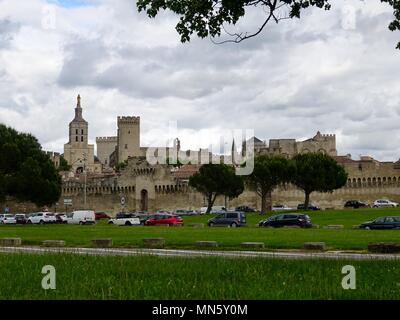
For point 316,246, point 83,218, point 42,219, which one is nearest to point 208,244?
point 316,246

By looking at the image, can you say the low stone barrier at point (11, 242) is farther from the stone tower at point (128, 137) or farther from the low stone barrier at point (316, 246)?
the stone tower at point (128, 137)

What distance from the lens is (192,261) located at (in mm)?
18453

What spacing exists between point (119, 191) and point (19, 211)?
1797 centimetres

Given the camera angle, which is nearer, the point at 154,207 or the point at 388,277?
the point at 388,277

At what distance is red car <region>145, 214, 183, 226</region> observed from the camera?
211 feet

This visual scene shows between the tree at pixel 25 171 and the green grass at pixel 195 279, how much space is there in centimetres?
5895

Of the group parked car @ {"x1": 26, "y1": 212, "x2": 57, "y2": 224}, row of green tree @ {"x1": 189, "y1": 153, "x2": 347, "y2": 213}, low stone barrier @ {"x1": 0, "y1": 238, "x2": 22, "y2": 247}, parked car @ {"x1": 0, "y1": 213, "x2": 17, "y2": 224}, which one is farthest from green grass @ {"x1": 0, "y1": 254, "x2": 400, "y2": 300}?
row of green tree @ {"x1": 189, "y1": 153, "x2": 347, "y2": 213}

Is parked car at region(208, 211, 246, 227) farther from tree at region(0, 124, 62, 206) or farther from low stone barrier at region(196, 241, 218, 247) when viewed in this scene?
low stone barrier at region(196, 241, 218, 247)

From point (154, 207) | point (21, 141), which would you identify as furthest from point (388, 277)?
point (154, 207)

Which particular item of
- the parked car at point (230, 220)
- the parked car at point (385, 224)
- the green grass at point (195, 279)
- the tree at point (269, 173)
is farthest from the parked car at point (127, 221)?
the green grass at point (195, 279)

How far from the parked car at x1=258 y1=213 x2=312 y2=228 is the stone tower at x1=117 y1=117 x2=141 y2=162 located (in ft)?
459

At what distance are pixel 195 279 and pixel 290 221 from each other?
138 ft

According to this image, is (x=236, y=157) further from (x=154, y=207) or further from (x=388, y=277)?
(x=388, y=277)
